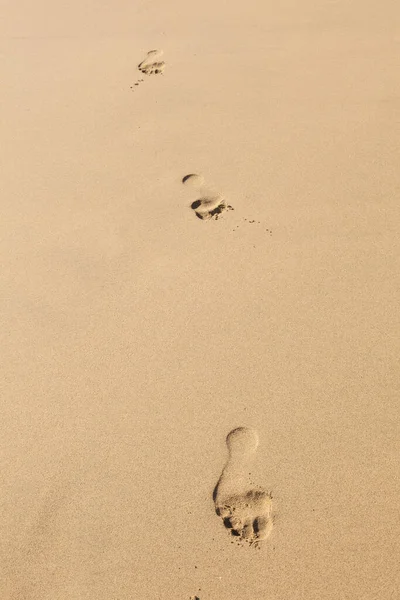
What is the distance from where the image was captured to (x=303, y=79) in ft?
10.5

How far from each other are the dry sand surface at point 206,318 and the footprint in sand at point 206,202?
0.01 m

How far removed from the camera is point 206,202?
2.62 meters

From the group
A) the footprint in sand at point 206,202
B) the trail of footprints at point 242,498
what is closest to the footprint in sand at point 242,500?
the trail of footprints at point 242,498

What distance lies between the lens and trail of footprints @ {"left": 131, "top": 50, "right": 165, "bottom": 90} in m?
3.44

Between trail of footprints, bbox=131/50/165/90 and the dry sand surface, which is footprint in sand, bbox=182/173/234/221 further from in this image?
trail of footprints, bbox=131/50/165/90

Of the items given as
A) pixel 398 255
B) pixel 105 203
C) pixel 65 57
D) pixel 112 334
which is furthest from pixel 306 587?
pixel 65 57

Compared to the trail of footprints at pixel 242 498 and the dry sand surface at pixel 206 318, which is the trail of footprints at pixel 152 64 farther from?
the trail of footprints at pixel 242 498

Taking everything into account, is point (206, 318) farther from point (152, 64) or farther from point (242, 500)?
point (152, 64)

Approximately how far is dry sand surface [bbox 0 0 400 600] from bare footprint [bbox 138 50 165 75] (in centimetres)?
1

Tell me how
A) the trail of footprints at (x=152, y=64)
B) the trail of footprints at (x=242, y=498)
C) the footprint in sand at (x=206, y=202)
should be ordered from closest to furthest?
the trail of footprints at (x=242, y=498) < the footprint in sand at (x=206, y=202) < the trail of footprints at (x=152, y=64)

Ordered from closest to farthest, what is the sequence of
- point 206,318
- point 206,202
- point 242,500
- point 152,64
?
1. point 242,500
2. point 206,318
3. point 206,202
4. point 152,64

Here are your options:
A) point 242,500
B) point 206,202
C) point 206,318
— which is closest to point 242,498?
point 242,500

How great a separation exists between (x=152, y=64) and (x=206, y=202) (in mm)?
1454

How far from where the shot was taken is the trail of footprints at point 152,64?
3436 millimetres
